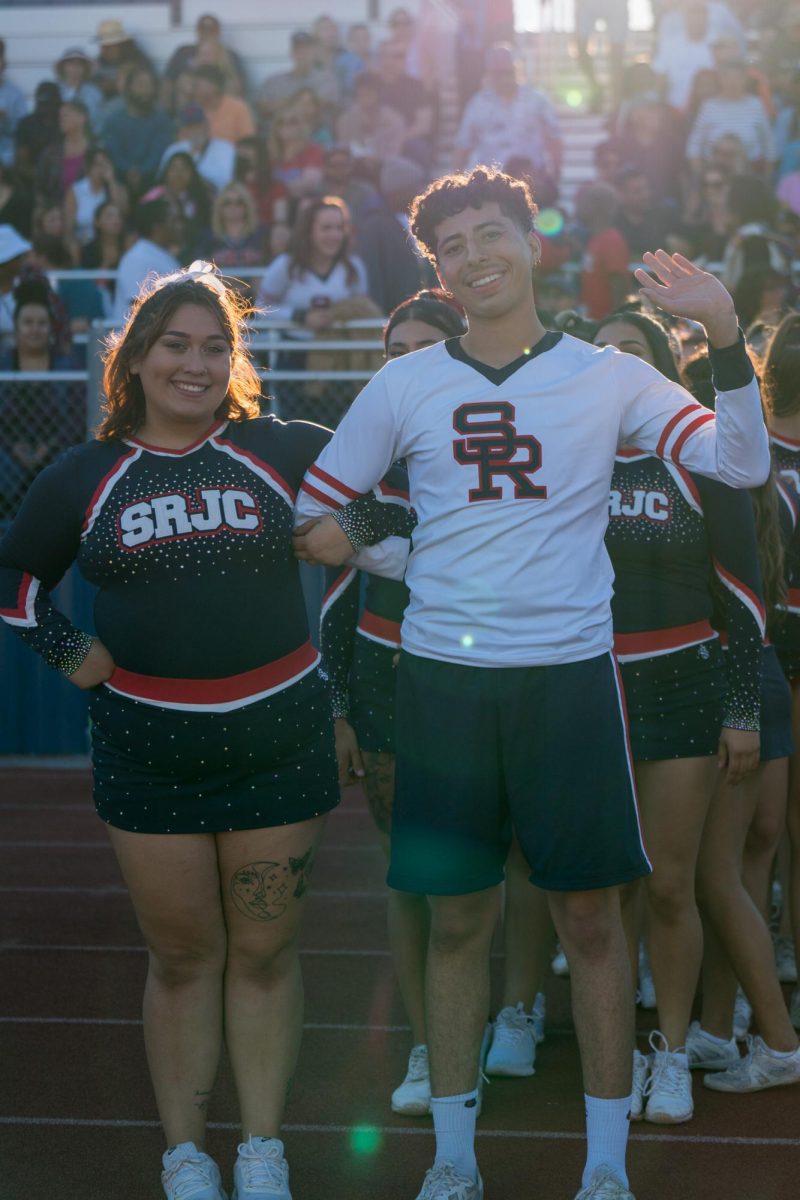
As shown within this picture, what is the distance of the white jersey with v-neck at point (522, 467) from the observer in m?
3.14

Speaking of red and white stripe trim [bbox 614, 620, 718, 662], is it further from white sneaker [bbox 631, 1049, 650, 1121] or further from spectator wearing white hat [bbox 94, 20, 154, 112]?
spectator wearing white hat [bbox 94, 20, 154, 112]

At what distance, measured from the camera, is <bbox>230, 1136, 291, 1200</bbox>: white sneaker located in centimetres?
328

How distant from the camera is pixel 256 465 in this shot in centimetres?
334

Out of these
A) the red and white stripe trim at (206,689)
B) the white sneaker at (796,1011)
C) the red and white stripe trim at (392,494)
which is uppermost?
the red and white stripe trim at (392,494)

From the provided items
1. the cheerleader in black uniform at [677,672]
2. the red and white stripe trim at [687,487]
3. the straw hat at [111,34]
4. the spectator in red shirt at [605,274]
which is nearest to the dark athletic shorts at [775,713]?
the cheerleader in black uniform at [677,672]

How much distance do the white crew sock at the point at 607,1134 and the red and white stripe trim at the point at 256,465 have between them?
1381 mm

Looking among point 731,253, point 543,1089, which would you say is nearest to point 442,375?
point 543,1089

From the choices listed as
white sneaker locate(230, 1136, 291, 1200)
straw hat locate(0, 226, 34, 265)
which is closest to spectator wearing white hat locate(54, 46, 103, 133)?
straw hat locate(0, 226, 34, 265)

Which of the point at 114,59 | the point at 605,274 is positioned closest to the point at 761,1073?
the point at 605,274

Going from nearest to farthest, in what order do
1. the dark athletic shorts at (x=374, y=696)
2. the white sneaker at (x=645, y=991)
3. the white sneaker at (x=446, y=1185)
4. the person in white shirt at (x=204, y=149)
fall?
the white sneaker at (x=446, y=1185), the dark athletic shorts at (x=374, y=696), the white sneaker at (x=645, y=991), the person in white shirt at (x=204, y=149)

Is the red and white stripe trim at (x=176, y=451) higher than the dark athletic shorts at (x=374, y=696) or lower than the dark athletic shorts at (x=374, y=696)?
higher

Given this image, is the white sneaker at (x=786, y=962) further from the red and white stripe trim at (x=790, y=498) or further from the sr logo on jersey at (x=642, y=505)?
the sr logo on jersey at (x=642, y=505)

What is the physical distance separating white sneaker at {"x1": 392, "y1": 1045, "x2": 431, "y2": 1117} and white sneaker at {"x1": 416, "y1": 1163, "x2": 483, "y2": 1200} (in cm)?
64

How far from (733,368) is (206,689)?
122 cm
